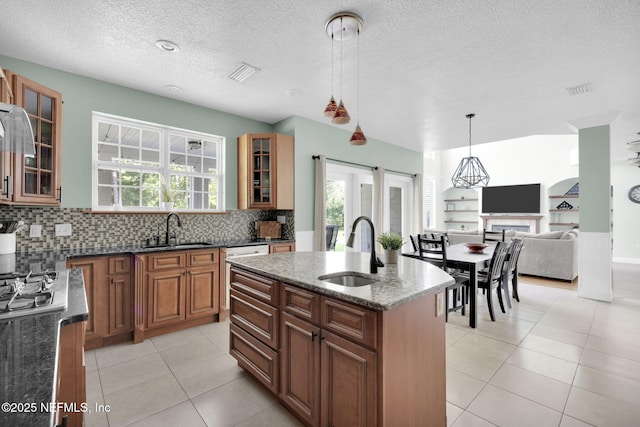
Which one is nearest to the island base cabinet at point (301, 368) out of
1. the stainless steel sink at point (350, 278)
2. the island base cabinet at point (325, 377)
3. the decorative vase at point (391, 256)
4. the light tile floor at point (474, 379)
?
the island base cabinet at point (325, 377)

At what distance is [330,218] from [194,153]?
2.45 metres

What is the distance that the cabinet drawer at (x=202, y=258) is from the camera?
339 cm

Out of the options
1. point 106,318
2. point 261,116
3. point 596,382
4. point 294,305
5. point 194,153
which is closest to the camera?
point 294,305

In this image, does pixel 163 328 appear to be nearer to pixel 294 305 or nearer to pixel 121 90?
pixel 294 305

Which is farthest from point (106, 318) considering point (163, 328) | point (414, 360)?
point (414, 360)

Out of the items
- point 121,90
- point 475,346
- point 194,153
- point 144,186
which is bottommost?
point 475,346

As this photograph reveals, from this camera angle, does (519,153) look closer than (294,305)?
No

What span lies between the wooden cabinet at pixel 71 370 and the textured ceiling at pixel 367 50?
7.04 feet

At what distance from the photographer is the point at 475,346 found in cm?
297

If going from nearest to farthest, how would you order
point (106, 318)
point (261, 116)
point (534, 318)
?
point (106, 318)
point (534, 318)
point (261, 116)

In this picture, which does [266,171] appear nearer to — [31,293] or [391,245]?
[391,245]

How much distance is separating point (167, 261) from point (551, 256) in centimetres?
654

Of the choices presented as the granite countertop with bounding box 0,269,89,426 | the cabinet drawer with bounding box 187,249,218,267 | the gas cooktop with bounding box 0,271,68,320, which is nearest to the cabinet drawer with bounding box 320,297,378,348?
A: the granite countertop with bounding box 0,269,89,426

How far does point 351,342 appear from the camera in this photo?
149 centimetres
